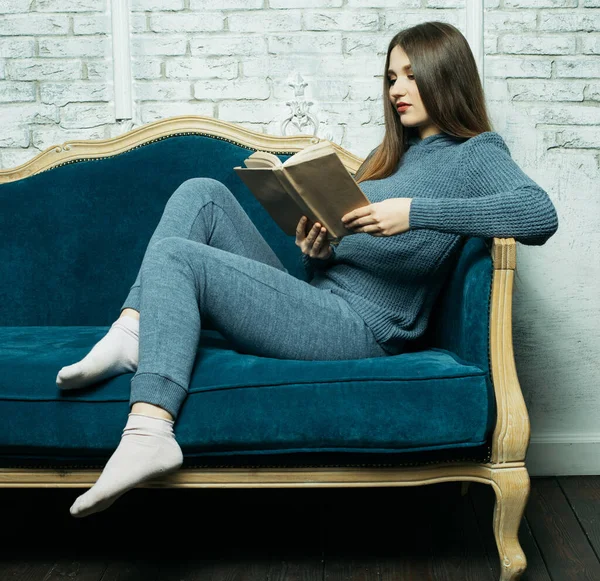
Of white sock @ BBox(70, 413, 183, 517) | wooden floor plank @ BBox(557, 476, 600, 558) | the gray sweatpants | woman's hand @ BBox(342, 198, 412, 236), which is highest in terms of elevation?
woman's hand @ BBox(342, 198, 412, 236)

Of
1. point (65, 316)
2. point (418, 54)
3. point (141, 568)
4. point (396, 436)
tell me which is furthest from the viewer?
point (65, 316)

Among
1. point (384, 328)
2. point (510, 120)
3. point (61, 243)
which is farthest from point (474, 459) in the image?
point (61, 243)

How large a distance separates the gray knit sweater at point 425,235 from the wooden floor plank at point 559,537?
52 cm

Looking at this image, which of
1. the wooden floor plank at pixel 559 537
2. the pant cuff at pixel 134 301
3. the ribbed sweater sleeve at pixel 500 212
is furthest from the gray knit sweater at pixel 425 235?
the wooden floor plank at pixel 559 537

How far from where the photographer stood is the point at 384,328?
1.52 m

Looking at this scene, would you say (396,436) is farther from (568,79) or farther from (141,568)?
(568,79)

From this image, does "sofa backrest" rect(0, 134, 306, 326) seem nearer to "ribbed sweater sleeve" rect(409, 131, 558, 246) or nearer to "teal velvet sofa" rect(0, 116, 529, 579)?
"teal velvet sofa" rect(0, 116, 529, 579)

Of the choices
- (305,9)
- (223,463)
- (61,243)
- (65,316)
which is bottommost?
(223,463)

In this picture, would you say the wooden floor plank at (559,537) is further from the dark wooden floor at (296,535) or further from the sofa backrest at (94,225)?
the sofa backrest at (94,225)

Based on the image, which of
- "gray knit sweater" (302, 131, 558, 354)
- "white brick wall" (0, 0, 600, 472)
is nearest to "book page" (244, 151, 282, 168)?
"gray knit sweater" (302, 131, 558, 354)

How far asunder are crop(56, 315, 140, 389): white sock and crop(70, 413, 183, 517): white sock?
113mm

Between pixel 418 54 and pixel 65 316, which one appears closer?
pixel 418 54

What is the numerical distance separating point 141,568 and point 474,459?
68cm

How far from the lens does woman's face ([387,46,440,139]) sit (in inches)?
66.2
